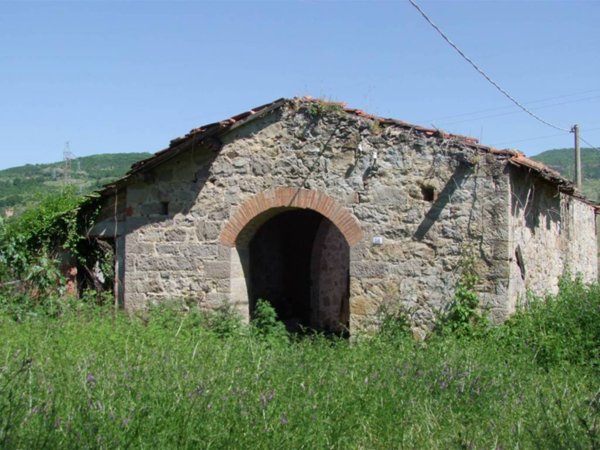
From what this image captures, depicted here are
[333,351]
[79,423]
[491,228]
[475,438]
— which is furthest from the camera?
[491,228]

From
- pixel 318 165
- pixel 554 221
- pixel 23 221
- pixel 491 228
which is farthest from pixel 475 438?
pixel 23 221

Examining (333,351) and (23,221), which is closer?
(333,351)

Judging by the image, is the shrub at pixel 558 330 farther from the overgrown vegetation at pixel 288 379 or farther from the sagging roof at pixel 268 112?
the sagging roof at pixel 268 112

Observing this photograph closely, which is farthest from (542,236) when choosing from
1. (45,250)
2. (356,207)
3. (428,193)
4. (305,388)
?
(45,250)

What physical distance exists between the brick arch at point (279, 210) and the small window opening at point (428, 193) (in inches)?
38.1

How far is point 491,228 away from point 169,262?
4722 mm

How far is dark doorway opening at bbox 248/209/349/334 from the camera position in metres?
13.0

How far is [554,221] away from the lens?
1159cm

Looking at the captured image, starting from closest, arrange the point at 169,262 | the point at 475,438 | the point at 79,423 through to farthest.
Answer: the point at 79,423
the point at 475,438
the point at 169,262

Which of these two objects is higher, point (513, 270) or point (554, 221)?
point (554, 221)

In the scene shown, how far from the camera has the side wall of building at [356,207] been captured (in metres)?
9.05

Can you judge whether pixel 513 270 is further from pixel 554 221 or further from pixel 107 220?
pixel 107 220

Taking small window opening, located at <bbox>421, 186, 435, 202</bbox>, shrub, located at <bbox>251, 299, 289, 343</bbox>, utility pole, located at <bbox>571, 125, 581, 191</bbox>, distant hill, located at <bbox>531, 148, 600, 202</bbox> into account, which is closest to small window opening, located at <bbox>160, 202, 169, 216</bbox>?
shrub, located at <bbox>251, 299, 289, 343</bbox>

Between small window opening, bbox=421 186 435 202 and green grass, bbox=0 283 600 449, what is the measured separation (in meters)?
1.79
